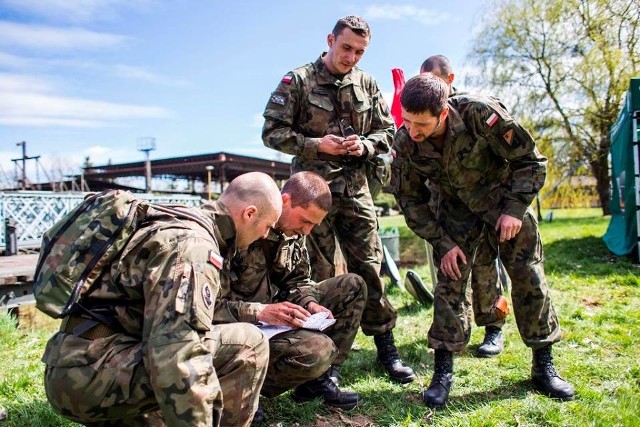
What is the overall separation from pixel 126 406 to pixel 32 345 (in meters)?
2.92

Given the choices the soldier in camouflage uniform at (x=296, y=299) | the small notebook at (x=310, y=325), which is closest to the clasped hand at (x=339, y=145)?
the soldier in camouflage uniform at (x=296, y=299)

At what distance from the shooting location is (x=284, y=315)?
273 cm

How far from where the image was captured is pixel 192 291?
1.77m

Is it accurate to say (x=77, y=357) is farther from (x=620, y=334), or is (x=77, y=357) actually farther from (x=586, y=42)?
(x=586, y=42)

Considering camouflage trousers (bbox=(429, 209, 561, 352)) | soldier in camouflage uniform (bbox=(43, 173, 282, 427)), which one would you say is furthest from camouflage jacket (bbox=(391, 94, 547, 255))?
soldier in camouflage uniform (bbox=(43, 173, 282, 427))

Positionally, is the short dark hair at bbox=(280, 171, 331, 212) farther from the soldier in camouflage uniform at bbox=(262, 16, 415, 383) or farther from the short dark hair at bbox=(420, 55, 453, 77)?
the short dark hair at bbox=(420, 55, 453, 77)

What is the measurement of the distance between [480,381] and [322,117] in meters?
2.05

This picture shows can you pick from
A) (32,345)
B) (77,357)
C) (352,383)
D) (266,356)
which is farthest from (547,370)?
(32,345)

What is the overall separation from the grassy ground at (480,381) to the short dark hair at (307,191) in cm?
112

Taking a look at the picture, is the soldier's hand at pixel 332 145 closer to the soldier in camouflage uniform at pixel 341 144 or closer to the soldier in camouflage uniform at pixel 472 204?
the soldier in camouflage uniform at pixel 341 144

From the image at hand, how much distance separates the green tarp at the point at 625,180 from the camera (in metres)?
7.36

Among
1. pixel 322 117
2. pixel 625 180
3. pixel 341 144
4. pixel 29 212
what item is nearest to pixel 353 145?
pixel 341 144

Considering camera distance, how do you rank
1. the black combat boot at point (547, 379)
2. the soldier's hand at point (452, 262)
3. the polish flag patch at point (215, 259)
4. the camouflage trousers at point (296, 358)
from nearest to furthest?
1. the polish flag patch at point (215, 259)
2. the camouflage trousers at point (296, 358)
3. the black combat boot at point (547, 379)
4. the soldier's hand at point (452, 262)

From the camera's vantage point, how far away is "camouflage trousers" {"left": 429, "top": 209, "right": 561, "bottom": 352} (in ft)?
10.1
